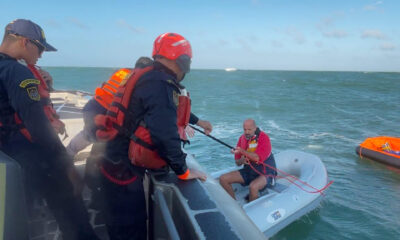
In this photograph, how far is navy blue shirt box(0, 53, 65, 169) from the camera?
1.84m

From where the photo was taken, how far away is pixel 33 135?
1918 millimetres

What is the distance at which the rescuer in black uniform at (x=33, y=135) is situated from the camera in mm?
1857

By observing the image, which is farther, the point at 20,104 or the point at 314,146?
the point at 314,146

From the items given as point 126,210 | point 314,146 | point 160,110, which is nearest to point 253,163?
point 126,210

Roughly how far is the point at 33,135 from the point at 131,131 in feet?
2.14

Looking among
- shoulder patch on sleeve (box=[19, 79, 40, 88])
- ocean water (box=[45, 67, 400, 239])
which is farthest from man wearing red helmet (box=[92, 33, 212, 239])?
ocean water (box=[45, 67, 400, 239])

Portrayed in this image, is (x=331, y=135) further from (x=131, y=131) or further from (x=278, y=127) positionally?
(x=131, y=131)

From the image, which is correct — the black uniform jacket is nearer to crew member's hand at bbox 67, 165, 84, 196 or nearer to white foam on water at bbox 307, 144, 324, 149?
crew member's hand at bbox 67, 165, 84, 196

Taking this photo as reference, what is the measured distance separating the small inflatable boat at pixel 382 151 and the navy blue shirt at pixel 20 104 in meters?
10.9

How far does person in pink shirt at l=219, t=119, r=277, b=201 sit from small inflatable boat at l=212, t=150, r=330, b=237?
27 centimetres

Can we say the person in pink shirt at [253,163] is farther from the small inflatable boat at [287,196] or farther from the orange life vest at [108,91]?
the orange life vest at [108,91]

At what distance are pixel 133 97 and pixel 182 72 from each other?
379mm

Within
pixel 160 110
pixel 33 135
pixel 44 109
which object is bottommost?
pixel 33 135

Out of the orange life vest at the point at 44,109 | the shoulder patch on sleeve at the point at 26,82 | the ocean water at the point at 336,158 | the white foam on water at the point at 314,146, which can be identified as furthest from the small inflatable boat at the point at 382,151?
the shoulder patch on sleeve at the point at 26,82
